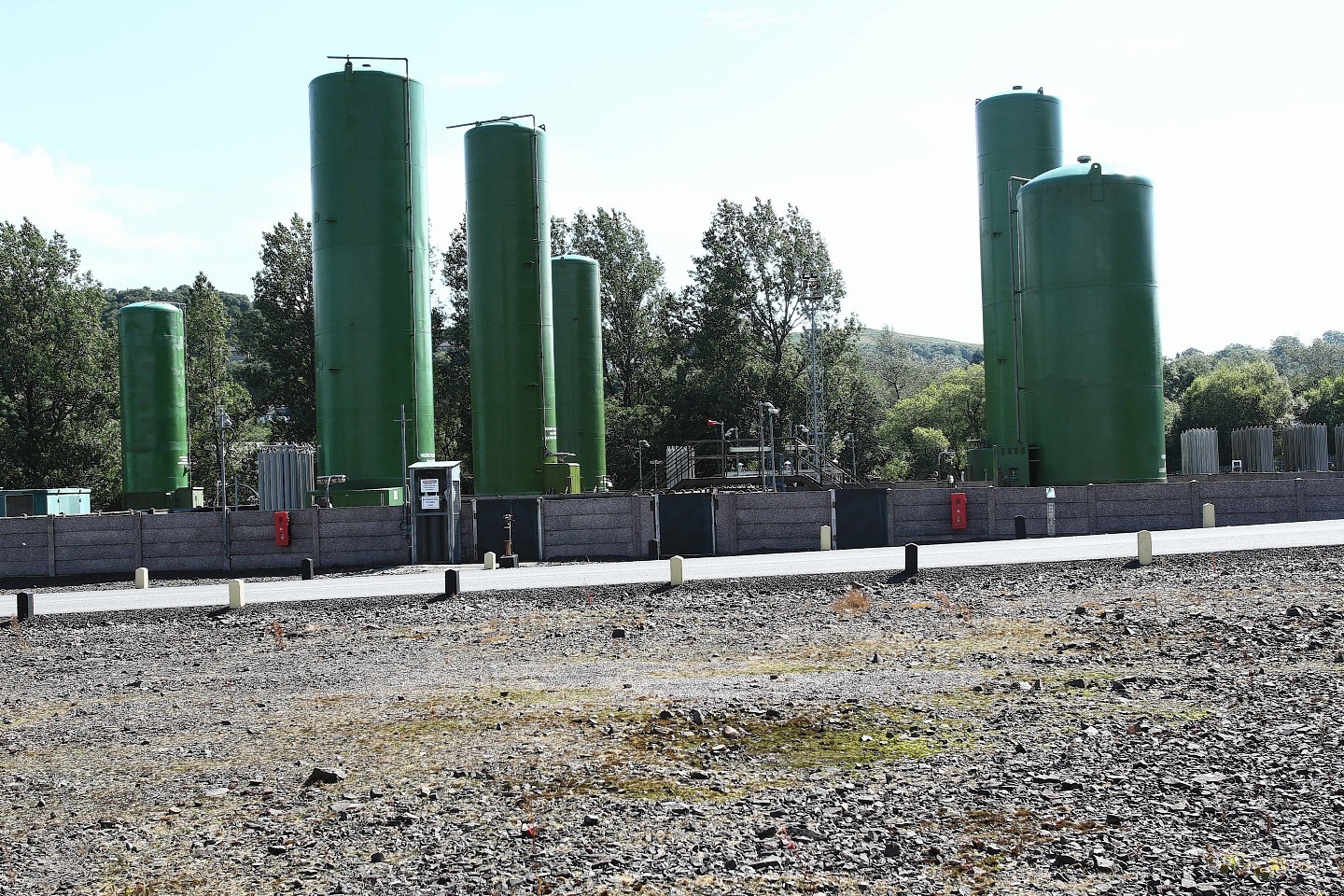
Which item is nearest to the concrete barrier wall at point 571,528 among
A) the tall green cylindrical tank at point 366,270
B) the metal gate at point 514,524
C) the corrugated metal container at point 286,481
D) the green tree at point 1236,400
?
the metal gate at point 514,524

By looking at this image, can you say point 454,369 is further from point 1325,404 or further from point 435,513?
point 1325,404

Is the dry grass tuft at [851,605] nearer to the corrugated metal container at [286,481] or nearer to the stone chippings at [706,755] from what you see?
the stone chippings at [706,755]

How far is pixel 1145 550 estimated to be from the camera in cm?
2084

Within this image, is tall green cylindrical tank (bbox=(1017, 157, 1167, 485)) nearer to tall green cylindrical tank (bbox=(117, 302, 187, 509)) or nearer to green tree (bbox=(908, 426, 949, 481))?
tall green cylindrical tank (bbox=(117, 302, 187, 509))

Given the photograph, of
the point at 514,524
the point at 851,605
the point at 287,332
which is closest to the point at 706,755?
the point at 851,605

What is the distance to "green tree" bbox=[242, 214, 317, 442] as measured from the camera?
6006cm

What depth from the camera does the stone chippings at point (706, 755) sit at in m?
7.14

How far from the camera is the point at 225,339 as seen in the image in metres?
69.4

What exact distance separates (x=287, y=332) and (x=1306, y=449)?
159ft

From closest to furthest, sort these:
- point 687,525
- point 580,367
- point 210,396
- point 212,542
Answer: point 687,525 → point 212,542 → point 580,367 → point 210,396

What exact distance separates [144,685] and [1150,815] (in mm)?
11509

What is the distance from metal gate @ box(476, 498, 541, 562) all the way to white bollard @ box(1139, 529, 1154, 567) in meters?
12.9

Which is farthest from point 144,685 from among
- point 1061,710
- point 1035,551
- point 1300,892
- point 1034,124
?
point 1034,124

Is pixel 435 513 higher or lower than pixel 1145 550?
higher
